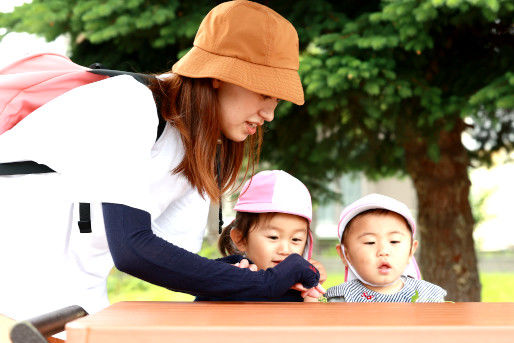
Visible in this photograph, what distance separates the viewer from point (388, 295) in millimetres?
2686

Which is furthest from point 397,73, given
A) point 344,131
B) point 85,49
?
point 85,49

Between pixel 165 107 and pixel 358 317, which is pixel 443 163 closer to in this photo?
pixel 165 107

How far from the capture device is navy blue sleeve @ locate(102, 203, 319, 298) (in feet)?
5.03

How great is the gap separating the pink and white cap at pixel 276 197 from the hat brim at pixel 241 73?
2.07 ft

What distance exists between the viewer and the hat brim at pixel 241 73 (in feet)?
6.13

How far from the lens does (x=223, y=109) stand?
2006 mm

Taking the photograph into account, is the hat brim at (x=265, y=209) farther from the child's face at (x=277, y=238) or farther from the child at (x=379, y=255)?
the child at (x=379, y=255)

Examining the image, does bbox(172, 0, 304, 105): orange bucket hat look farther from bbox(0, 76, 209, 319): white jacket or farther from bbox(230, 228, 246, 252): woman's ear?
bbox(230, 228, 246, 252): woman's ear

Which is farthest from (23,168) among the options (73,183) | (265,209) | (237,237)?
(237,237)

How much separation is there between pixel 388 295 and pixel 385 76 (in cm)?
181

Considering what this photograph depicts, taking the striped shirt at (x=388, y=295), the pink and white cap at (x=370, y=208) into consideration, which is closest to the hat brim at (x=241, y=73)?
the pink and white cap at (x=370, y=208)

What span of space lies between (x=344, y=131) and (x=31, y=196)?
4.08m

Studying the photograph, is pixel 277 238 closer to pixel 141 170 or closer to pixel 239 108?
pixel 239 108

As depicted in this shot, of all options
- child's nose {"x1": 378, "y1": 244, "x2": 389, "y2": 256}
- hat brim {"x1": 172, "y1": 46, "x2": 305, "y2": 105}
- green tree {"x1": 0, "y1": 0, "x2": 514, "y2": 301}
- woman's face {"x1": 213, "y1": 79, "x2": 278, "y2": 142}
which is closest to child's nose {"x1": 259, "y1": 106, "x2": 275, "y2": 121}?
woman's face {"x1": 213, "y1": 79, "x2": 278, "y2": 142}
